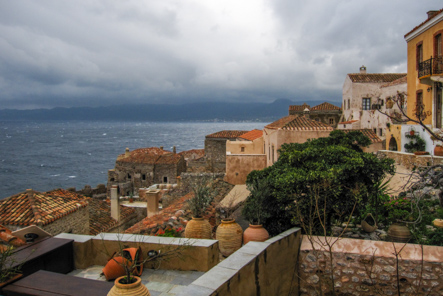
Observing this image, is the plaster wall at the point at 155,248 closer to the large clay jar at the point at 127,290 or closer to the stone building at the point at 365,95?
the large clay jar at the point at 127,290

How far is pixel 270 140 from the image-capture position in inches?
893

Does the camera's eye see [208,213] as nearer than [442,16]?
Yes

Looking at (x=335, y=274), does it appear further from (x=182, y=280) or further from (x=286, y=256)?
(x=182, y=280)

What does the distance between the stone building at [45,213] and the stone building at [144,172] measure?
3225 cm

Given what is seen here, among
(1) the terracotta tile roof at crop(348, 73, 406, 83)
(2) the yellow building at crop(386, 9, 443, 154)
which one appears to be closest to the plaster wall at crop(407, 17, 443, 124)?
(2) the yellow building at crop(386, 9, 443, 154)

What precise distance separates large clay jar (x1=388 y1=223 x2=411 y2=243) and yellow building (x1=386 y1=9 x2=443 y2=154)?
41.2ft

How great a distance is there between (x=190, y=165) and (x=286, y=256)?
37011 mm

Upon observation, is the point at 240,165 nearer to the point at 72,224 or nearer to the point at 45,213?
the point at 72,224

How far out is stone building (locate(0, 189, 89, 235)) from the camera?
15336 mm

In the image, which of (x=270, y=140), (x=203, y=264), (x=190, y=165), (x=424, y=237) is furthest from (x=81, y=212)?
(x=190, y=165)

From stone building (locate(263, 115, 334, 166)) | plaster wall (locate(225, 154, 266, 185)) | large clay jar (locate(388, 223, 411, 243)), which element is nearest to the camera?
large clay jar (locate(388, 223, 411, 243))

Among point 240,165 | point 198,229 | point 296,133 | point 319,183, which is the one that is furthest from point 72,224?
point 319,183

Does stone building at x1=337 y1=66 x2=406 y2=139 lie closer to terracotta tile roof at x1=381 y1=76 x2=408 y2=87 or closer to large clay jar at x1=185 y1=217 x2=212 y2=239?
terracotta tile roof at x1=381 y1=76 x2=408 y2=87

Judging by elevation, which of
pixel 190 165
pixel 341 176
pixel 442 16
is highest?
pixel 442 16
